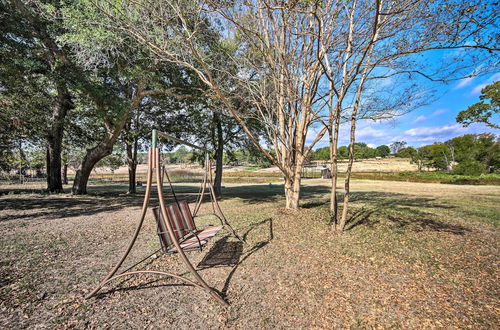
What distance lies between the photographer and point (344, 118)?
19.1ft

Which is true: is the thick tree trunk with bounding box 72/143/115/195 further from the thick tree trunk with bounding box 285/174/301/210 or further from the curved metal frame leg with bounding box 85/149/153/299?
the curved metal frame leg with bounding box 85/149/153/299

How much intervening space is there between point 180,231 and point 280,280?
5.63ft

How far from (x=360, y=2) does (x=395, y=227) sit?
5.35 meters

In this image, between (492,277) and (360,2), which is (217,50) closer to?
(360,2)

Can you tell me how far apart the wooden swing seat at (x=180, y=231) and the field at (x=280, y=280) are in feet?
1.49

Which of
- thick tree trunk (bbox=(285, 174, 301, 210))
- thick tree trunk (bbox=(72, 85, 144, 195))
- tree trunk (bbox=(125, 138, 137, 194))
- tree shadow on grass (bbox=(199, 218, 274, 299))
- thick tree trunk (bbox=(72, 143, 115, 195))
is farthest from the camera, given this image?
tree trunk (bbox=(125, 138, 137, 194))

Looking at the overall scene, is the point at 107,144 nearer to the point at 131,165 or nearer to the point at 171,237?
the point at 131,165

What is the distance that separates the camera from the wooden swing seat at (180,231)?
11.1ft

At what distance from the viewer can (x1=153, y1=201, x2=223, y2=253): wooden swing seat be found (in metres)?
3.38

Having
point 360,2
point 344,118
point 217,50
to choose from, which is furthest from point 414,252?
point 217,50

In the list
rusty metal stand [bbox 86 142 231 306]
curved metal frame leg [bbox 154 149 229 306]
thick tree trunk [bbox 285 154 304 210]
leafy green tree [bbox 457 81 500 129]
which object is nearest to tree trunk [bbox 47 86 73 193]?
thick tree trunk [bbox 285 154 304 210]

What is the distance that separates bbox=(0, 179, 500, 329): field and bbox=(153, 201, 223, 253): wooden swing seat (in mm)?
454

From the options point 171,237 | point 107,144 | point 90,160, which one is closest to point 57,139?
point 90,160

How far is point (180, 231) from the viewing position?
3.87 m
